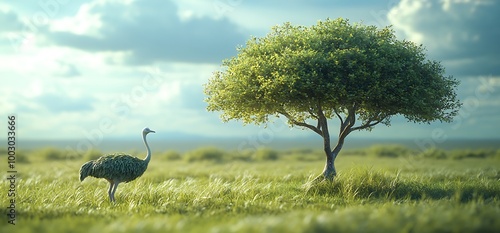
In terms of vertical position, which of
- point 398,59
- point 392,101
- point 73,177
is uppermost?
point 398,59

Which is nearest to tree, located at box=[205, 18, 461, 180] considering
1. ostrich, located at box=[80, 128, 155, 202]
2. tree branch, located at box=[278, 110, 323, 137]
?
tree branch, located at box=[278, 110, 323, 137]

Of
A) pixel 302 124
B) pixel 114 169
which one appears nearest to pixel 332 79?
pixel 302 124

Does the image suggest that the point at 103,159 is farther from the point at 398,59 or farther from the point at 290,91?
the point at 398,59

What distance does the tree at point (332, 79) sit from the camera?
21766 millimetres

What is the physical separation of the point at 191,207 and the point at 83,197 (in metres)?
5.47

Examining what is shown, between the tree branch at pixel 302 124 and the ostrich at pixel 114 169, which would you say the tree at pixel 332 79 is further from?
the ostrich at pixel 114 169

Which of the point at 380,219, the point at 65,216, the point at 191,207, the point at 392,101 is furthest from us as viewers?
the point at 392,101

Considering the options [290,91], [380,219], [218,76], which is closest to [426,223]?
[380,219]

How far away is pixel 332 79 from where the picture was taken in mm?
21953

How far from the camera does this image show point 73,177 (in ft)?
107

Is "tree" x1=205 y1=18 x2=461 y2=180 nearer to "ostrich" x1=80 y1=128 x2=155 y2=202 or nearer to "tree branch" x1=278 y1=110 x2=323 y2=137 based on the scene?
"tree branch" x1=278 y1=110 x2=323 y2=137

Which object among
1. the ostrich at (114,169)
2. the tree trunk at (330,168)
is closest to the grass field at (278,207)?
the ostrich at (114,169)

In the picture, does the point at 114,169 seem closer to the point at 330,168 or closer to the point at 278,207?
the point at 278,207

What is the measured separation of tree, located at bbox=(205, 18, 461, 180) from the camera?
71.4ft
